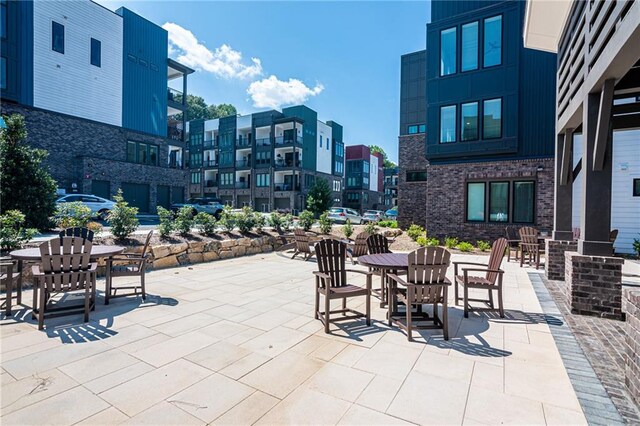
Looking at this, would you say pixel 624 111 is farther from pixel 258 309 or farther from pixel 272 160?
pixel 272 160

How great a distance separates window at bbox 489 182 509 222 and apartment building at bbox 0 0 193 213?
2340cm

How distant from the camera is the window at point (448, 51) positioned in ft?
46.1

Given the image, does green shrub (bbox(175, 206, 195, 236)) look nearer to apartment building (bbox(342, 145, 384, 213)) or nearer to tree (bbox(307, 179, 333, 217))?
tree (bbox(307, 179, 333, 217))

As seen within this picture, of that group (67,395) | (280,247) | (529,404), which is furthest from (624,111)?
(280,247)

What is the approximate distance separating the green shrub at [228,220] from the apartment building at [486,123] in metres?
8.55

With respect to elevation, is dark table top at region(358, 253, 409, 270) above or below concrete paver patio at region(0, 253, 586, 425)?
above

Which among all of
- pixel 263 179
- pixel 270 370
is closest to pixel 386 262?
pixel 270 370

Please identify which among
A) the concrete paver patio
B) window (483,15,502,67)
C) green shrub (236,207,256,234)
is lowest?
the concrete paver patio

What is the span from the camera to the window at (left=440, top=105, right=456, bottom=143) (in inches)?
555

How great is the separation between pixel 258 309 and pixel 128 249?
4.57 meters

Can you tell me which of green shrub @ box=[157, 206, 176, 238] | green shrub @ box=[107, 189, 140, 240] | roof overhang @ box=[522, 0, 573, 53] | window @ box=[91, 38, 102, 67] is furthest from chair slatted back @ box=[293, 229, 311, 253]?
window @ box=[91, 38, 102, 67]

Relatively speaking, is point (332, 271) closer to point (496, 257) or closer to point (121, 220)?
point (496, 257)

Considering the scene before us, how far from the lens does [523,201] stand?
12.7m

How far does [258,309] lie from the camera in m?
5.23
